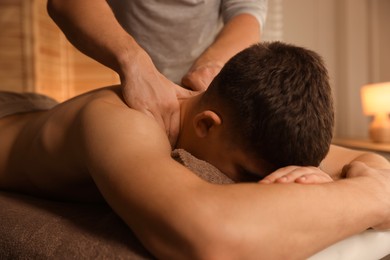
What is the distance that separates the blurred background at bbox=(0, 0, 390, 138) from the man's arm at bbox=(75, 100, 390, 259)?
9.54 feet

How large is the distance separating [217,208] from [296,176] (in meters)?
0.18

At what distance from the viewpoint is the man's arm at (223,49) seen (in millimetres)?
1146

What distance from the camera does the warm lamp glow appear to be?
2.81 meters

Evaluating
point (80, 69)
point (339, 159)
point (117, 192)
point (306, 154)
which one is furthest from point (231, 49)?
point (80, 69)

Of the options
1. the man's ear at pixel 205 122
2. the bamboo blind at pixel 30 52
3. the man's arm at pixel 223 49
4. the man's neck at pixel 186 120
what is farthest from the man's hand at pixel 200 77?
the bamboo blind at pixel 30 52

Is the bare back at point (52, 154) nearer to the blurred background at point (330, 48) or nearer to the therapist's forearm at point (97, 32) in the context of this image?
the therapist's forearm at point (97, 32)

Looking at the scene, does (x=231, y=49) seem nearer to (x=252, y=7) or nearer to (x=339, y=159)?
(x=252, y=7)

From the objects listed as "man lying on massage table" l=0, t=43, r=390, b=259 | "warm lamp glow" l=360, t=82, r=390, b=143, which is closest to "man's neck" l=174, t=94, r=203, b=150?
"man lying on massage table" l=0, t=43, r=390, b=259

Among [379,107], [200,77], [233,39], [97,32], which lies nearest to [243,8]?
A: [233,39]

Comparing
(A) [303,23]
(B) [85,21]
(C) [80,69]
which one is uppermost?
(B) [85,21]

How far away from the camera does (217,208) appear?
0.61 metres

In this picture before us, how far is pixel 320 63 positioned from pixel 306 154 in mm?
201

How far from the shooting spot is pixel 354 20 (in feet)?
11.8

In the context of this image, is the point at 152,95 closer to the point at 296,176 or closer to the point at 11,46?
the point at 296,176
